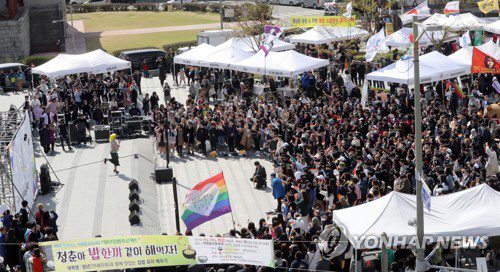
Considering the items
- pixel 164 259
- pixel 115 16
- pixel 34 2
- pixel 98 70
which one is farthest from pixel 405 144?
pixel 115 16

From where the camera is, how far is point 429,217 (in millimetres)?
19172

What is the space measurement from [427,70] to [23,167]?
49.2 feet

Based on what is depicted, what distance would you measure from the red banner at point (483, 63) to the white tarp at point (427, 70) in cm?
89

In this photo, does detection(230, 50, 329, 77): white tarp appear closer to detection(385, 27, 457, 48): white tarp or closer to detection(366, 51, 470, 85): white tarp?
detection(366, 51, 470, 85): white tarp

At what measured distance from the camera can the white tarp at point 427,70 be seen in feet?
106

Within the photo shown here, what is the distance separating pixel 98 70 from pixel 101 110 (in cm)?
289

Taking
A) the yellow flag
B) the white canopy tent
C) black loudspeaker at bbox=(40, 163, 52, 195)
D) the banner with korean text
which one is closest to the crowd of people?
the banner with korean text

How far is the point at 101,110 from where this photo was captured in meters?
35.4

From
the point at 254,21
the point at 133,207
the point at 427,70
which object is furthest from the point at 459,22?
the point at 133,207

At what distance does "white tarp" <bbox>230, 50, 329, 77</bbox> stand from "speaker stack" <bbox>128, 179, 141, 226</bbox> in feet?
33.4

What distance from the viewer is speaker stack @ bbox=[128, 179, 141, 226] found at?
81.9 ft

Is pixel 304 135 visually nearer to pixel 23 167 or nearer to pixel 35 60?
pixel 23 167

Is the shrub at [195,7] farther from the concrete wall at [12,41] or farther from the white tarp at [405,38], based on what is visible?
the white tarp at [405,38]

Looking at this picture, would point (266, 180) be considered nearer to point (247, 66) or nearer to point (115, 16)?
point (247, 66)
